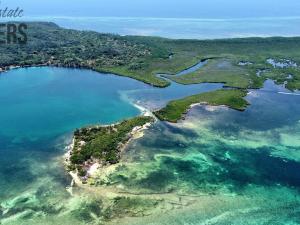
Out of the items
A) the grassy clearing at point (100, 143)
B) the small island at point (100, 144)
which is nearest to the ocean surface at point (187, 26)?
the small island at point (100, 144)

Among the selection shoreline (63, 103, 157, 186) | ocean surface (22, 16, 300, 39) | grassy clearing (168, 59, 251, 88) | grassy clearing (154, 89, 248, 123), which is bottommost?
shoreline (63, 103, 157, 186)

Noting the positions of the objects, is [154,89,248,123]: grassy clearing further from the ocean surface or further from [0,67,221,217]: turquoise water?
the ocean surface

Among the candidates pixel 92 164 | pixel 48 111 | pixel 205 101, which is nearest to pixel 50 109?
pixel 48 111

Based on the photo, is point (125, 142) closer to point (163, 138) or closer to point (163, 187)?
point (163, 138)

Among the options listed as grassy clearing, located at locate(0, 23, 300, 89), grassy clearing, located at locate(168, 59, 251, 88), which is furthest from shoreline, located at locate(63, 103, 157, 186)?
grassy clearing, located at locate(168, 59, 251, 88)

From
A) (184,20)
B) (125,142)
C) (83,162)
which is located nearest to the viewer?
(83,162)

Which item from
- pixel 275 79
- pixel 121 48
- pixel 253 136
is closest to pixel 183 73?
pixel 275 79
